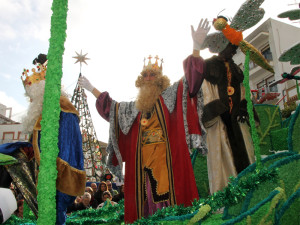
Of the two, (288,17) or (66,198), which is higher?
(288,17)

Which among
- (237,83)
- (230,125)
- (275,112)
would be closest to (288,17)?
(237,83)

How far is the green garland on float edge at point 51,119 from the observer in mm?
1330

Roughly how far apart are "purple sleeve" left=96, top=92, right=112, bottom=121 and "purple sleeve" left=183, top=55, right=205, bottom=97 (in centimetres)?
125

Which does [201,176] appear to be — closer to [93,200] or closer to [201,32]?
[201,32]

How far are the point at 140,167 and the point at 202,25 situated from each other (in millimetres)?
1847

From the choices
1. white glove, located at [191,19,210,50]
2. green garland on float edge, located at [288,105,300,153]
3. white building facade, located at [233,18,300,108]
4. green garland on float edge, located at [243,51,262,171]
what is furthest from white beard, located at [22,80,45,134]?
white building facade, located at [233,18,300,108]

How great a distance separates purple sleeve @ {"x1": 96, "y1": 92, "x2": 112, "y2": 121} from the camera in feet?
13.5

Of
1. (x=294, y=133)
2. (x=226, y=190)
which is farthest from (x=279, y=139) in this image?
(x=226, y=190)

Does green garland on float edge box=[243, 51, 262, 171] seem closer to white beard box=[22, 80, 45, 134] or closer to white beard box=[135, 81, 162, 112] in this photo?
white beard box=[135, 81, 162, 112]

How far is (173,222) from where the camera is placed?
57.8 inches

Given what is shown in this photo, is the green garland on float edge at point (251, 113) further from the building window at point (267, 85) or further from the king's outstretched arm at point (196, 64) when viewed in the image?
the building window at point (267, 85)

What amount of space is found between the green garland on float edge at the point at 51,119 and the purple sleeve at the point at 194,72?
213cm

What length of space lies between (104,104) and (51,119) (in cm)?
275

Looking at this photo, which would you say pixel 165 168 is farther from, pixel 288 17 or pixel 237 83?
pixel 288 17
